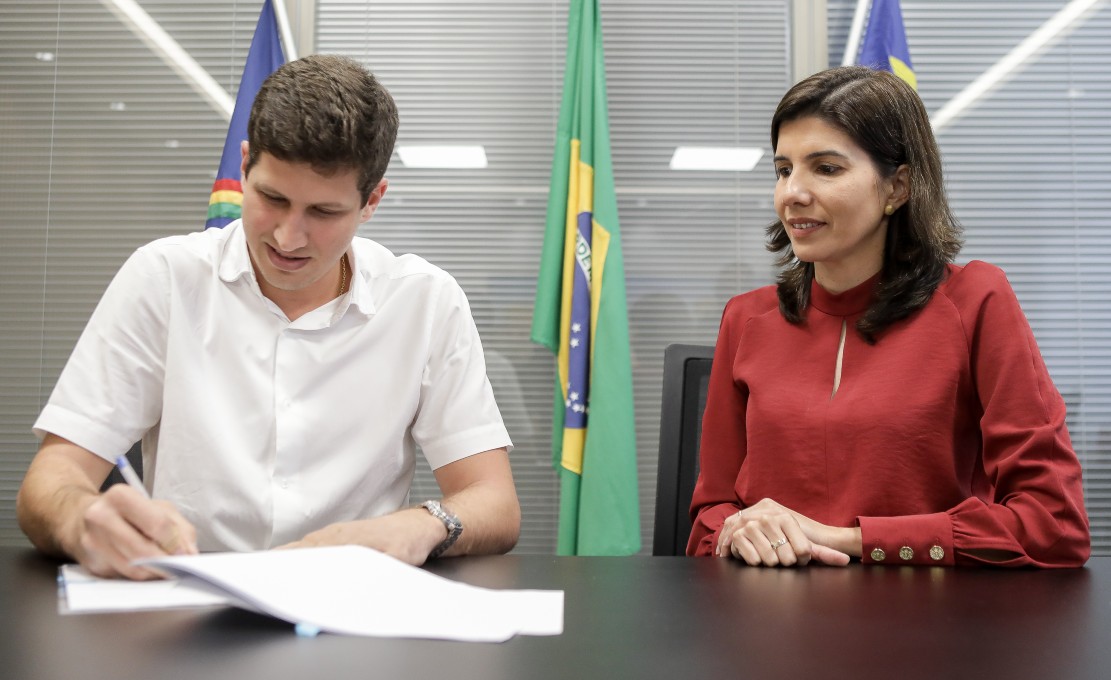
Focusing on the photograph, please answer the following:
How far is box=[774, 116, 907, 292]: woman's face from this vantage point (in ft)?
5.00

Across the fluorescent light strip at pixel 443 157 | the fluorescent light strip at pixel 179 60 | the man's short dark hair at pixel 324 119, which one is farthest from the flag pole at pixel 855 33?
the man's short dark hair at pixel 324 119

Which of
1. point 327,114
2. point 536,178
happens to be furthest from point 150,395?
point 536,178

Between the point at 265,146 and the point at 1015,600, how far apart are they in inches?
43.5

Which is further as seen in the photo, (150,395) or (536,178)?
(536,178)

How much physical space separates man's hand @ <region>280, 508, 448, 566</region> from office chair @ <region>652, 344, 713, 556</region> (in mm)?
682

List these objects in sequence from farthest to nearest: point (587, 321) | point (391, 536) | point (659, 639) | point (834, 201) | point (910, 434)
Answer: point (587, 321) < point (834, 201) < point (910, 434) < point (391, 536) < point (659, 639)

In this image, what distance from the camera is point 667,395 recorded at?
1.78m

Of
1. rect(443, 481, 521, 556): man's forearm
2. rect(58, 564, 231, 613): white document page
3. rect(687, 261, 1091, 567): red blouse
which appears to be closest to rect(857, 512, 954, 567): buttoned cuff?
rect(687, 261, 1091, 567): red blouse

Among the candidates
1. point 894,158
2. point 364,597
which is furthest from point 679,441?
point 364,597

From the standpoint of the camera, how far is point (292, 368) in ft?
4.66

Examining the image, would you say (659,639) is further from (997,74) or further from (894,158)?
(997,74)

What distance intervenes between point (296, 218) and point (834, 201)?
2.89 feet

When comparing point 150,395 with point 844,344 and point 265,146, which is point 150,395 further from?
point 844,344

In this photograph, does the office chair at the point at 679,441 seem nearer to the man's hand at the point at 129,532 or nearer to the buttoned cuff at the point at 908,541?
the buttoned cuff at the point at 908,541
